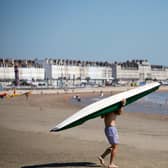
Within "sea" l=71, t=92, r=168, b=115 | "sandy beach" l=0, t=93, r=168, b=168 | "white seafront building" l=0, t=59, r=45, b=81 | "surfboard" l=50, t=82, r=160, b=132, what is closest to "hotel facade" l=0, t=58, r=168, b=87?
"white seafront building" l=0, t=59, r=45, b=81

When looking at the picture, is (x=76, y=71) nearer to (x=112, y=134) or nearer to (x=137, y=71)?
(x=137, y=71)

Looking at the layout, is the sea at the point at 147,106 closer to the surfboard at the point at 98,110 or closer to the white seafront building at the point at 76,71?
the surfboard at the point at 98,110

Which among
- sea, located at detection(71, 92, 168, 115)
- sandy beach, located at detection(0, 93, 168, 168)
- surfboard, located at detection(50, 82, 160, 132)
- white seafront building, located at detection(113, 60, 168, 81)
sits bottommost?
white seafront building, located at detection(113, 60, 168, 81)

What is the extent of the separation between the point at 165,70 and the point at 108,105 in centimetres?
19429

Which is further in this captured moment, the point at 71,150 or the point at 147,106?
the point at 147,106

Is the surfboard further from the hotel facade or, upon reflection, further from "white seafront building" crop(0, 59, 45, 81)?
"white seafront building" crop(0, 59, 45, 81)

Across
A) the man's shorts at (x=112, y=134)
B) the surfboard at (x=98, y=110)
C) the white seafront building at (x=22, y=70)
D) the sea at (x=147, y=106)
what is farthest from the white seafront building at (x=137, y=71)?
the man's shorts at (x=112, y=134)

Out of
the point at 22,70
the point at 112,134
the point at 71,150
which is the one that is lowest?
the point at 22,70

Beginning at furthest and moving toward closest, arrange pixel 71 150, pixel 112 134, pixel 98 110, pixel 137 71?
1. pixel 137 71
2. pixel 71 150
3. pixel 112 134
4. pixel 98 110

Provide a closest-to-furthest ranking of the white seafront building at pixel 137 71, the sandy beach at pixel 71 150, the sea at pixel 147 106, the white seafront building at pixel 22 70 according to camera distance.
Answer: the sandy beach at pixel 71 150 < the sea at pixel 147 106 < the white seafront building at pixel 22 70 < the white seafront building at pixel 137 71

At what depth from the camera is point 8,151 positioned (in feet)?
24.5

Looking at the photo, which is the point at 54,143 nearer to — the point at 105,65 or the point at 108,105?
the point at 108,105

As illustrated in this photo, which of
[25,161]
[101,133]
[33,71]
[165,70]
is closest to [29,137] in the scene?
[101,133]

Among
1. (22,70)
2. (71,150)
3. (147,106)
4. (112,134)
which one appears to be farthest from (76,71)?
(112,134)
